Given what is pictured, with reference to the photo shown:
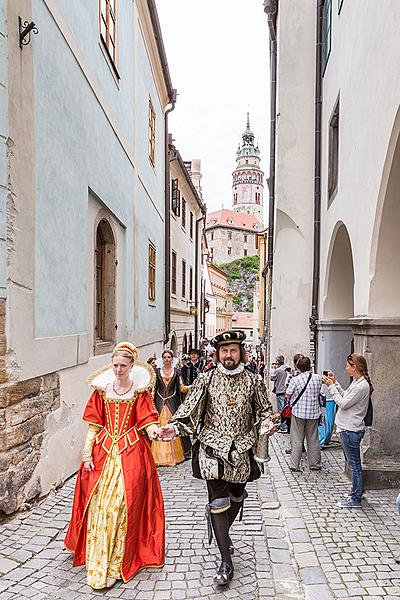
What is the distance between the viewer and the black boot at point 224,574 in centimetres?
382

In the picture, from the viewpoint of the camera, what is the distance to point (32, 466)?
17.1ft

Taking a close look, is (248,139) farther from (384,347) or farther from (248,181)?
(384,347)

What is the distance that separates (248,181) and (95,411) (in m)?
127

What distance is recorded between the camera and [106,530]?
381cm

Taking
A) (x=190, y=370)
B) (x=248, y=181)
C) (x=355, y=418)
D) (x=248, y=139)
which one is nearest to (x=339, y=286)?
(x=190, y=370)

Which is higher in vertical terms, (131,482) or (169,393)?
(169,393)

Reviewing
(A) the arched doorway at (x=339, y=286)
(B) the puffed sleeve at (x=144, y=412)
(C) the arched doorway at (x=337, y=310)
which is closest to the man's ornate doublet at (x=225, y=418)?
(B) the puffed sleeve at (x=144, y=412)

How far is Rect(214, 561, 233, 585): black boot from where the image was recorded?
382 centimetres

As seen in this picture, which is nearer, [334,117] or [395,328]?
[395,328]

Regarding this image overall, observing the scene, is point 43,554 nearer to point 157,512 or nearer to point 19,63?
point 157,512

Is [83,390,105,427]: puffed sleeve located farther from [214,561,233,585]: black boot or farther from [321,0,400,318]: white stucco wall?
[321,0,400,318]: white stucco wall

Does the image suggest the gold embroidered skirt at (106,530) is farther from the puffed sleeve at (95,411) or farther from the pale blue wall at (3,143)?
the pale blue wall at (3,143)

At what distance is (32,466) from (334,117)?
26.3 ft

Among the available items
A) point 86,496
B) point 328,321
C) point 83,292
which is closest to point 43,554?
point 86,496
